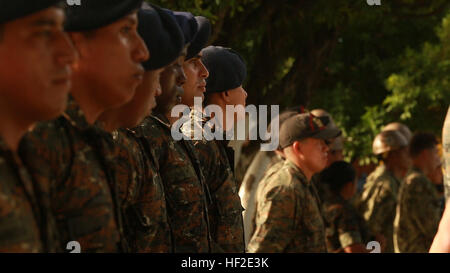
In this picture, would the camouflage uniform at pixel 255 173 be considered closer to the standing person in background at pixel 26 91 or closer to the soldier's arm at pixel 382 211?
the soldier's arm at pixel 382 211

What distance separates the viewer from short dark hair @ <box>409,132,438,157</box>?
394 inches

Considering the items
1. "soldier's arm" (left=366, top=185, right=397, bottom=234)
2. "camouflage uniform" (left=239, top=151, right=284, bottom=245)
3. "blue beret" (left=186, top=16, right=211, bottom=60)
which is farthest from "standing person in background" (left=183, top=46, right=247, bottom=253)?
"soldier's arm" (left=366, top=185, right=397, bottom=234)

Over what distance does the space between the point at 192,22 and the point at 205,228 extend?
3.54 ft

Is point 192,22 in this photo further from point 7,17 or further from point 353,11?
point 353,11

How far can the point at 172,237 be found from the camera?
4.20m

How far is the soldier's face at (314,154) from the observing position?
22.4 feet

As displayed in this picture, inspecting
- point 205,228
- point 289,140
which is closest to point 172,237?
point 205,228

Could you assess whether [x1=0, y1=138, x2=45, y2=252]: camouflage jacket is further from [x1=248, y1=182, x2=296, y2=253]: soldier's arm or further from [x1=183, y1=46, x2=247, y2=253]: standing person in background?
[x1=248, y1=182, x2=296, y2=253]: soldier's arm

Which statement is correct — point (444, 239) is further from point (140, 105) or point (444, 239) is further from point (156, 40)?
point (156, 40)

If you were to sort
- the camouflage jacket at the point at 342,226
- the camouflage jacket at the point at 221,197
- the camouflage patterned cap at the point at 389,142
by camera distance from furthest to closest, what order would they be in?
1. the camouflage patterned cap at the point at 389,142
2. the camouflage jacket at the point at 342,226
3. the camouflage jacket at the point at 221,197

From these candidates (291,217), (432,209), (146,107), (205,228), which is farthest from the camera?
(432,209)

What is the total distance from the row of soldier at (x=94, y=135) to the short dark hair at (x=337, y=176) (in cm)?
402

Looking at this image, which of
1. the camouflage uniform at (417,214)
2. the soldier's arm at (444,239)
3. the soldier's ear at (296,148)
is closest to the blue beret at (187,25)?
the soldier's arm at (444,239)

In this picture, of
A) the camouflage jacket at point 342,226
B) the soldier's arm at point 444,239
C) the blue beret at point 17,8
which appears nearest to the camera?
the blue beret at point 17,8
